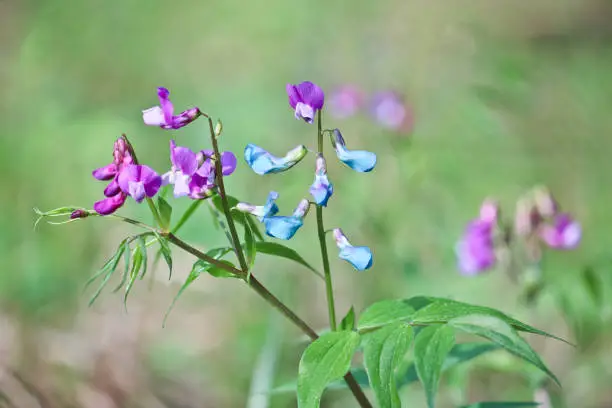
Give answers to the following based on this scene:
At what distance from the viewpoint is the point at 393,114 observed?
346 cm

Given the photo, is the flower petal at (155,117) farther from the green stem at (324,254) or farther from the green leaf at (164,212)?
the green stem at (324,254)

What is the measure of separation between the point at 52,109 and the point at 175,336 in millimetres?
2172

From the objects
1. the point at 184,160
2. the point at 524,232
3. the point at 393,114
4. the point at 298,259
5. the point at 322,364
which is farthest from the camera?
the point at 393,114

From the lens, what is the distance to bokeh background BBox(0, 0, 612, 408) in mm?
2898

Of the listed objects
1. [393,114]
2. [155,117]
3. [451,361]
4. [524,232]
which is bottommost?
[451,361]

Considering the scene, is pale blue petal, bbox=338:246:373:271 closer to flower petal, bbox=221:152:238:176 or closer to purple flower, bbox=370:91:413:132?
flower petal, bbox=221:152:238:176

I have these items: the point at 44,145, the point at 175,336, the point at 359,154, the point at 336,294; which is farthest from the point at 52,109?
the point at 359,154

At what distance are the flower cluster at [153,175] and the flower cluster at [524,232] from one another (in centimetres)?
147

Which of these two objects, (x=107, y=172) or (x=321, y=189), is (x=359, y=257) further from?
(x=107, y=172)

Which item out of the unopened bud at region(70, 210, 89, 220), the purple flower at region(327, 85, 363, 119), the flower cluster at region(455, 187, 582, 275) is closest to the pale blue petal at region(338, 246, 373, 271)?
the unopened bud at region(70, 210, 89, 220)

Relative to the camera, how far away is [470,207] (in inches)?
155

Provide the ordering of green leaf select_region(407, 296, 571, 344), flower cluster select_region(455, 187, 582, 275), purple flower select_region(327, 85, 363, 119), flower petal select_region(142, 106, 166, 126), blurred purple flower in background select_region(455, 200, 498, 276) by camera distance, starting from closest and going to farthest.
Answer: green leaf select_region(407, 296, 571, 344)
flower petal select_region(142, 106, 166, 126)
flower cluster select_region(455, 187, 582, 275)
blurred purple flower in background select_region(455, 200, 498, 276)
purple flower select_region(327, 85, 363, 119)

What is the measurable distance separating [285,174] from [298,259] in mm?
2089

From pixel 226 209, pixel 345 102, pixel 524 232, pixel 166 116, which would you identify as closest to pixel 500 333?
pixel 226 209
